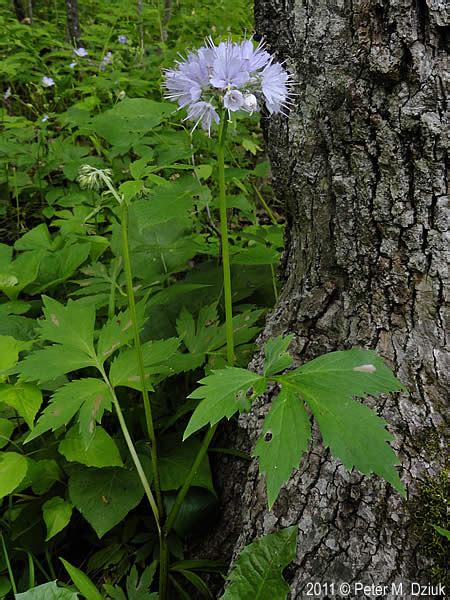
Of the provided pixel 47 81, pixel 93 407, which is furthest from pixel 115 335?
pixel 47 81

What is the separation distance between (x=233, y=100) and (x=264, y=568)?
40.8 inches

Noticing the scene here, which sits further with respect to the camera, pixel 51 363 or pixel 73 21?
pixel 73 21

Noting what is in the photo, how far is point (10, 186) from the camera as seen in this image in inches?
127

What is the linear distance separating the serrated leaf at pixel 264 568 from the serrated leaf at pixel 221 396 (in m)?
0.38

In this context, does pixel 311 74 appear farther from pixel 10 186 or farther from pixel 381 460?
pixel 10 186

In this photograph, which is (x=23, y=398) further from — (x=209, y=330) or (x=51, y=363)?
(x=209, y=330)

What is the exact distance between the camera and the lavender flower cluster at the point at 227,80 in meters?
1.14

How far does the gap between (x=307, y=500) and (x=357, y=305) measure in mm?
504

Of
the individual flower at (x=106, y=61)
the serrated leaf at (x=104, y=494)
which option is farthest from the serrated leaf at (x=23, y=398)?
the individual flower at (x=106, y=61)

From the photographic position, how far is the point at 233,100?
1.12 meters

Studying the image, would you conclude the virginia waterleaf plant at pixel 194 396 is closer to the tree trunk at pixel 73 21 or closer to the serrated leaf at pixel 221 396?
the serrated leaf at pixel 221 396

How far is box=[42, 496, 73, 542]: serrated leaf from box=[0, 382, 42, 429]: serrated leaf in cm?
24

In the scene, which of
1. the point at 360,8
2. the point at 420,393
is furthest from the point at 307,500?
the point at 360,8

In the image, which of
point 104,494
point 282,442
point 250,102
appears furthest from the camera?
point 104,494
